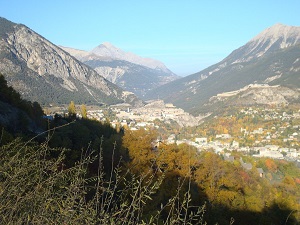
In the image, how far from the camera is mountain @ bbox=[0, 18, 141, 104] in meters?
148

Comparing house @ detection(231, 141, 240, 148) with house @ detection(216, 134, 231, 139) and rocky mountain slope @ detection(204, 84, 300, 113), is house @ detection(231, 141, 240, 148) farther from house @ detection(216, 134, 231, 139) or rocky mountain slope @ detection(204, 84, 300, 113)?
rocky mountain slope @ detection(204, 84, 300, 113)

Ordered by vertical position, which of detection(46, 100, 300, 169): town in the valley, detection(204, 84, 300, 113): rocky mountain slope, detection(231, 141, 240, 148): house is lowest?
detection(231, 141, 240, 148): house

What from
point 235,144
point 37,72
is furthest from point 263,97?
point 37,72

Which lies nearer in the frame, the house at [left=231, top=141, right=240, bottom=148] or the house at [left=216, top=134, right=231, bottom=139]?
the house at [left=231, top=141, right=240, bottom=148]

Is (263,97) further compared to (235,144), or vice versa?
(263,97)

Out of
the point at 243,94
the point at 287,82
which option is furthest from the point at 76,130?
the point at 287,82

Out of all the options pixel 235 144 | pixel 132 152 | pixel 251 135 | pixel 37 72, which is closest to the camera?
pixel 132 152

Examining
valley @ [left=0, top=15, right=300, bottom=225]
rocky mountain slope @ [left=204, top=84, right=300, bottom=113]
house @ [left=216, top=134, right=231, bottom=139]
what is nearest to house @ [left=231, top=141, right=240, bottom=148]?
valley @ [left=0, top=15, right=300, bottom=225]

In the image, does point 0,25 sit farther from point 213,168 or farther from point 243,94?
point 213,168

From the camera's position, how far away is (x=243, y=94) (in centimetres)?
16675

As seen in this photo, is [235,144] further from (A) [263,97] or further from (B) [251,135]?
(A) [263,97]

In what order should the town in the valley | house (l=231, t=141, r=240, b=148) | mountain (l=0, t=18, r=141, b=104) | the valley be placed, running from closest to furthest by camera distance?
1. the valley
2. the town in the valley
3. house (l=231, t=141, r=240, b=148)
4. mountain (l=0, t=18, r=141, b=104)

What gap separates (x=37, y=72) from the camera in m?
172

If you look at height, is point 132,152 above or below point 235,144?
above
